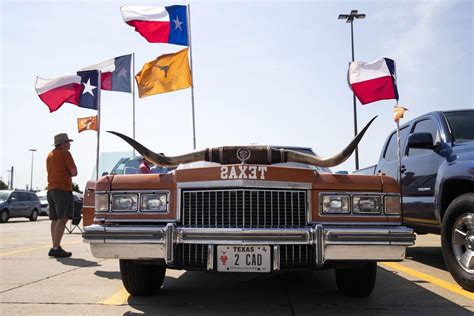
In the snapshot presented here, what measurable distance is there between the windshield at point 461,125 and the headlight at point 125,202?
13.1ft

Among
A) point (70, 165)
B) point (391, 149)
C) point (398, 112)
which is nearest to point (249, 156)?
point (398, 112)

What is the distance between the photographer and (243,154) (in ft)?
12.9

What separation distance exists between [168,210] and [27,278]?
2686mm

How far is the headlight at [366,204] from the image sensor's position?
3.82 meters

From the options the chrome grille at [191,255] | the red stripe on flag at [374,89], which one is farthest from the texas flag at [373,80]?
the chrome grille at [191,255]

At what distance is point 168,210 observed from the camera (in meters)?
3.81

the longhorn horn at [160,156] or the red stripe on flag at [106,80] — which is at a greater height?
the red stripe on flag at [106,80]

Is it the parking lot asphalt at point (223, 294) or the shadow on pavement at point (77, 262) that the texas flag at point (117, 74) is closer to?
the shadow on pavement at point (77, 262)

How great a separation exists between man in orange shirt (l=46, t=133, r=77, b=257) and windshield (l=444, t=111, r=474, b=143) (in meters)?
5.67

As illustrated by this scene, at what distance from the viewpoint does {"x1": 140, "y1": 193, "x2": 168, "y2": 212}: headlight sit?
3.84 metres

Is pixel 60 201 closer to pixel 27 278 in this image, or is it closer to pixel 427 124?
pixel 27 278

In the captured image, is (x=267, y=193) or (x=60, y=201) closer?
(x=267, y=193)

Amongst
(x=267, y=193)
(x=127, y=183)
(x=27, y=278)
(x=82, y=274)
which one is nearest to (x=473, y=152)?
(x=267, y=193)

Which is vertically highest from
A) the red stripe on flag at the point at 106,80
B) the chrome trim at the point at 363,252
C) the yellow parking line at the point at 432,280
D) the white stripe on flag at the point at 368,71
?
the red stripe on flag at the point at 106,80
